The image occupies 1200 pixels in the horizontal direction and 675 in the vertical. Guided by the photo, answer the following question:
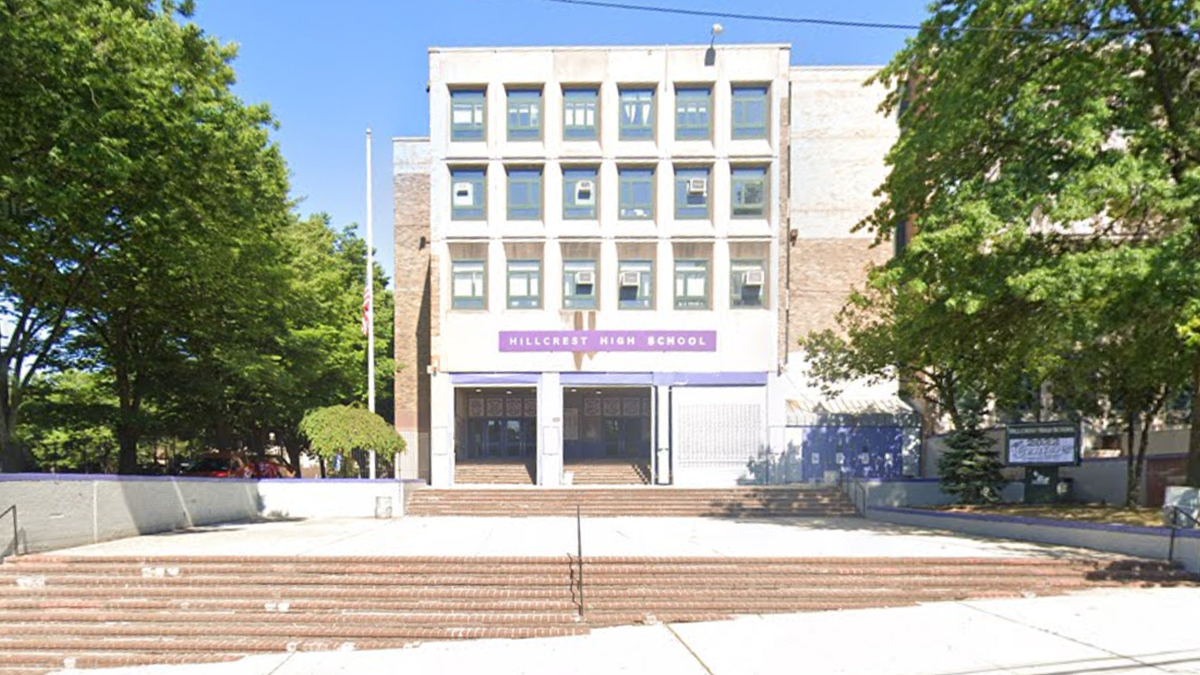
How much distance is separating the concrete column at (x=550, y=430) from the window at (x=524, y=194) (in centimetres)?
611

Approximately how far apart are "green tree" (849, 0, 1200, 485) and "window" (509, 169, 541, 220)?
14263 mm

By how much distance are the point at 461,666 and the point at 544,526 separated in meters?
9.32

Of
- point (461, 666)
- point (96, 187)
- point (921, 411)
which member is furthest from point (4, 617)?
point (921, 411)

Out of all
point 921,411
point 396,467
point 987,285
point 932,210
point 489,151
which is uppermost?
point 489,151

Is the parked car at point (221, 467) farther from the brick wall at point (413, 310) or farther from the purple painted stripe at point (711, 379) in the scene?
the purple painted stripe at point (711, 379)

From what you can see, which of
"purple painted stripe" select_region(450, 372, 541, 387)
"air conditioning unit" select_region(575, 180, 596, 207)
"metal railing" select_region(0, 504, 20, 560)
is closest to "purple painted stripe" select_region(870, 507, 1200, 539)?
"purple painted stripe" select_region(450, 372, 541, 387)

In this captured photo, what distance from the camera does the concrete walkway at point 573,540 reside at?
36.3 feet

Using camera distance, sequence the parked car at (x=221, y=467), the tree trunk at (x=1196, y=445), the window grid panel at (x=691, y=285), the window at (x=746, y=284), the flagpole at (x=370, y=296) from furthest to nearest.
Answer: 1. the window grid panel at (x=691, y=285)
2. the window at (x=746, y=284)
3. the parked car at (x=221, y=467)
4. the flagpole at (x=370, y=296)
5. the tree trunk at (x=1196, y=445)

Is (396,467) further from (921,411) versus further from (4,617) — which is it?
(921,411)

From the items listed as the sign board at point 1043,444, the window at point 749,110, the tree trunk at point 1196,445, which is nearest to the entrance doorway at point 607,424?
the window at point 749,110

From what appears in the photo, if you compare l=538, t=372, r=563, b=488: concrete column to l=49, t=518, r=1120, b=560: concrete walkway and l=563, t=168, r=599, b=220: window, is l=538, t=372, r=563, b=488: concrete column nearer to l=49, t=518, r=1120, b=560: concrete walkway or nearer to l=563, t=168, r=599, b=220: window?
l=563, t=168, r=599, b=220: window

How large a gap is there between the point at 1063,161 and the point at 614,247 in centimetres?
1520

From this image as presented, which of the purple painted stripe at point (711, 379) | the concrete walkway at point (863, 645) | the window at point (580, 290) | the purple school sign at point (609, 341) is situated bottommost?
the concrete walkway at point (863, 645)

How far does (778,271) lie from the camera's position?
2491 cm
